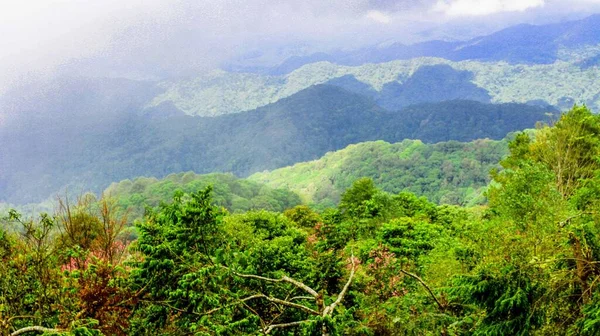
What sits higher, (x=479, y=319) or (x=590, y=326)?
(x=590, y=326)

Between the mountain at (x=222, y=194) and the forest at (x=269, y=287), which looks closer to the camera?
the forest at (x=269, y=287)

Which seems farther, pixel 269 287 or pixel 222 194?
pixel 222 194

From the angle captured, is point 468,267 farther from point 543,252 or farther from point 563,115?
point 563,115

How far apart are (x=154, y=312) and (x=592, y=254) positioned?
653 cm

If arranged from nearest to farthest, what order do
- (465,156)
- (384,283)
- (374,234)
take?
(384,283) → (374,234) → (465,156)

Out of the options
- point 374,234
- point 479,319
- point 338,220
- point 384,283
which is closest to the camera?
point 479,319

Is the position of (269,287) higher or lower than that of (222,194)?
higher

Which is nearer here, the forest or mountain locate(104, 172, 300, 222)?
the forest

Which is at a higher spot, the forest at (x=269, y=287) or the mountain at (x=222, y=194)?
the forest at (x=269, y=287)

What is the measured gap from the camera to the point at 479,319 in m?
6.75

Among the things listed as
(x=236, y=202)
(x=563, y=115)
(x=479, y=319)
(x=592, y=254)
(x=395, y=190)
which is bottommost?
(x=395, y=190)

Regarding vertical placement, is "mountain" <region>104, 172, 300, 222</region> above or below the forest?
below

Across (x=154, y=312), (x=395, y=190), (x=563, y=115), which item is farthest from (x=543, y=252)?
(x=395, y=190)

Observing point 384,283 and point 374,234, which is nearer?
point 384,283
